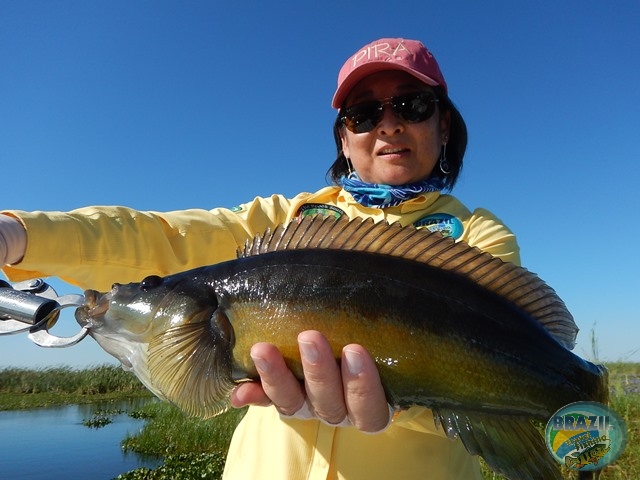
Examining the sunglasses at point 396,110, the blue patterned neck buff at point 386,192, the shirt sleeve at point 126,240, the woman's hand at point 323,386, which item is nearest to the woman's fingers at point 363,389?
the woman's hand at point 323,386

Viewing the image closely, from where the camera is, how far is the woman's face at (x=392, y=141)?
11.3 feet

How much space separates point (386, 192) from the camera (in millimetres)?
3305

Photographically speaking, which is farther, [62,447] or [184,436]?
[62,447]

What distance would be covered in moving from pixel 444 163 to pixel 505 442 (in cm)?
238

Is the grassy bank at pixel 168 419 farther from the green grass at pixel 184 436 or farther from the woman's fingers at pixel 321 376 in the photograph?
the woman's fingers at pixel 321 376

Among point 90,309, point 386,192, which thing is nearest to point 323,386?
point 90,309

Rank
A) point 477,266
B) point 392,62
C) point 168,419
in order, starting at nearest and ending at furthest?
point 477,266
point 392,62
point 168,419

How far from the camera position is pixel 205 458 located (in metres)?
11.8

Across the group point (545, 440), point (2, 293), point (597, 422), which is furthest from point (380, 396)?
point (2, 293)

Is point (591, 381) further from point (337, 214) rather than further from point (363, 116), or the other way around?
point (363, 116)

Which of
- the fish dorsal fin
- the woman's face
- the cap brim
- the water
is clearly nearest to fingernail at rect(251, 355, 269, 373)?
the fish dorsal fin

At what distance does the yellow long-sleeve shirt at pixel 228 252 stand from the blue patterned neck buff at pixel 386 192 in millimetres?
226

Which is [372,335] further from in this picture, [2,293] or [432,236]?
[2,293]

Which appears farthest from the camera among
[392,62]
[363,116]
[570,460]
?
[363,116]
